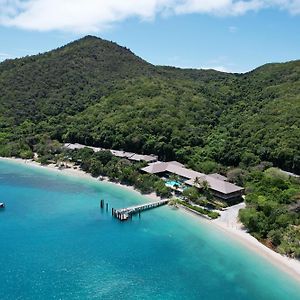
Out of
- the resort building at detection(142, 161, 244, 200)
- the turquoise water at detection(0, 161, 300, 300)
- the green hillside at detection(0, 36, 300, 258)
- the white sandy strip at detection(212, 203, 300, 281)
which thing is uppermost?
the green hillside at detection(0, 36, 300, 258)

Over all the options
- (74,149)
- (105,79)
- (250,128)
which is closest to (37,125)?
(74,149)

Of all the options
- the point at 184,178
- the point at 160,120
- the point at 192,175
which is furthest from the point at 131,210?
the point at 160,120

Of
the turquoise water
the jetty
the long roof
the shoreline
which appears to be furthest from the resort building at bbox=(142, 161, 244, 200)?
the turquoise water

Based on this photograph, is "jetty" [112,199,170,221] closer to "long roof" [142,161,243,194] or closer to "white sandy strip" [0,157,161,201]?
"white sandy strip" [0,157,161,201]

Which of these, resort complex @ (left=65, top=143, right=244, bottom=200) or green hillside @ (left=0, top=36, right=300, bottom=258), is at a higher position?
green hillside @ (left=0, top=36, right=300, bottom=258)

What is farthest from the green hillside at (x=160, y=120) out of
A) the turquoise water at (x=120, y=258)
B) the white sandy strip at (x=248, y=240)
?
the turquoise water at (x=120, y=258)

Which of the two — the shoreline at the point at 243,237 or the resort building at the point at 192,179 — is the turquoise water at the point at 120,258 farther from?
the resort building at the point at 192,179
